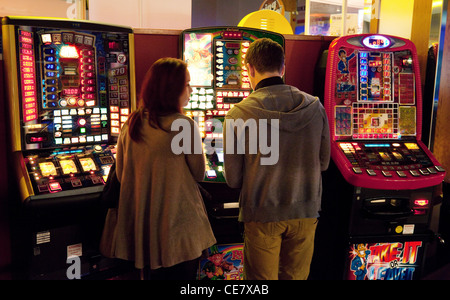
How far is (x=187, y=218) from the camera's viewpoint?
→ 2.04 meters

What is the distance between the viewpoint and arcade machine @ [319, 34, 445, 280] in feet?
9.75

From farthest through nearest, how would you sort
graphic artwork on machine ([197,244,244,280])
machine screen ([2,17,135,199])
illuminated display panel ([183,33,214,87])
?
1. illuminated display panel ([183,33,214,87])
2. graphic artwork on machine ([197,244,244,280])
3. machine screen ([2,17,135,199])

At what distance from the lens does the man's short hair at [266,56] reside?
84.4 inches

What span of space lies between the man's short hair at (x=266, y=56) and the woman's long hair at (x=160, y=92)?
0.44 meters

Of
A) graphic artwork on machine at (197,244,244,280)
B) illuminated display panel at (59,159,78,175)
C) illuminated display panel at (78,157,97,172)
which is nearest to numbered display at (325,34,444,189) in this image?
graphic artwork on machine at (197,244,244,280)

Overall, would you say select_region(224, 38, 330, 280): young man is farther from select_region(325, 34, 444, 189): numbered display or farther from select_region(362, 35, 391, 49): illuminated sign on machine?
select_region(362, 35, 391, 49): illuminated sign on machine

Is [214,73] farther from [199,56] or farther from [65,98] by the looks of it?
[65,98]

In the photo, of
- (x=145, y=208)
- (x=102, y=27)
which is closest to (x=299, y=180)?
(x=145, y=208)

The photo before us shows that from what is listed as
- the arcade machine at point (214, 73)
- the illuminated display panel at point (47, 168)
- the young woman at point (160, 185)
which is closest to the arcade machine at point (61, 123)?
the illuminated display panel at point (47, 168)

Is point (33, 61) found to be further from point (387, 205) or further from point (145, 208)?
point (387, 205)

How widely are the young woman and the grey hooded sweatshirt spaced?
25 centimetres

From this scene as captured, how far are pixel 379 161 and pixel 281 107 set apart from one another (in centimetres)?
127
